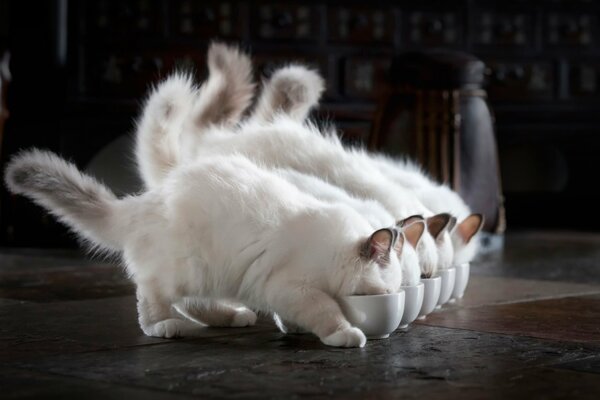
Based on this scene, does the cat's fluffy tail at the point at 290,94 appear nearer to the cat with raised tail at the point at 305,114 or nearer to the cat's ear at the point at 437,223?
the cat with raised tail at the point at 305,114

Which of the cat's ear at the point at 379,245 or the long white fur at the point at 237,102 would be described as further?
the long white fur at the point at 237,102

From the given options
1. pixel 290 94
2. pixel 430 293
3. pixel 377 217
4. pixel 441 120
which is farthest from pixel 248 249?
pixel 441 120

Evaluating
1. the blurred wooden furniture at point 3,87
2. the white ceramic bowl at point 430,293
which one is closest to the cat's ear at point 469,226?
the white ceramic bowl at point 430,293

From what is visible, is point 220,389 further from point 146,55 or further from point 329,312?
point 146,55

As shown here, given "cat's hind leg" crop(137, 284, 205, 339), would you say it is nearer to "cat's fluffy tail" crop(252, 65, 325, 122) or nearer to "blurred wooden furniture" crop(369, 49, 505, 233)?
"cat's fluffy tail" crop(252, 65, 325, 122)

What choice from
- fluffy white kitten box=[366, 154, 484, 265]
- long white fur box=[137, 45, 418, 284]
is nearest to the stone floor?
fluffy white kitten box=[366, 154, 484, 265]

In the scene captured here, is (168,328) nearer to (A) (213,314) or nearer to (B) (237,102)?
(A) (213,314)

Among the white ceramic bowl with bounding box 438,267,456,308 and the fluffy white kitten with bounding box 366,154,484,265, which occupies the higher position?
the fluffy white kitten with bounding box 366,154,484,265
